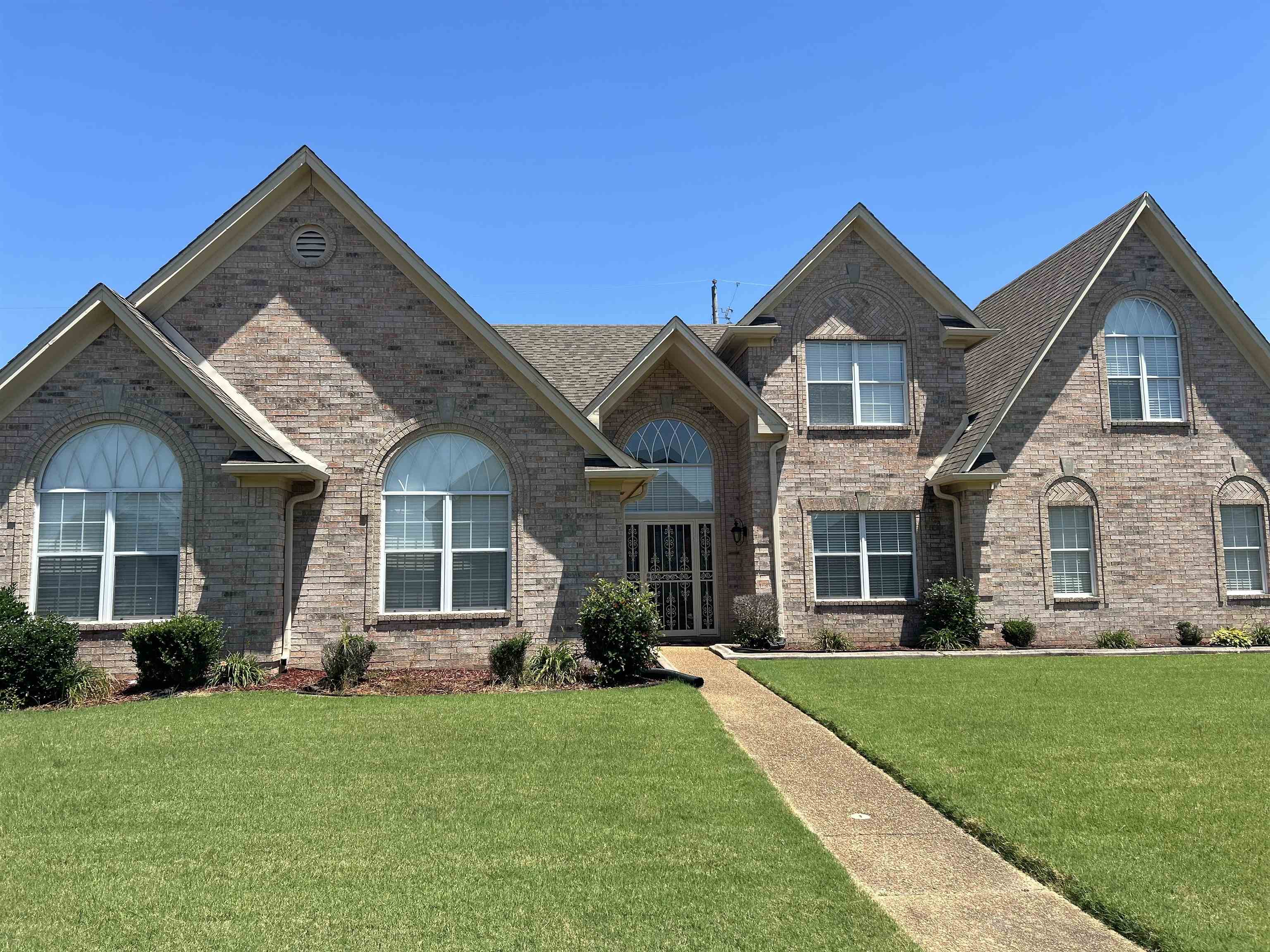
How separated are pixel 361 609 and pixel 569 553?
323 centimetres

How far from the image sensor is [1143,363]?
19484 mm

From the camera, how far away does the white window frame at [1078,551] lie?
61.6 feet

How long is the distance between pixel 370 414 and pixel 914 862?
11.1 metres

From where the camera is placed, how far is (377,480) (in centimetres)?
1465

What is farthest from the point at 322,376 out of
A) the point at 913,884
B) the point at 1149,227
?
the point at 1149,227

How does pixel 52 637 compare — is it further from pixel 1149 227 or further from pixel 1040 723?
pixel 1149 227

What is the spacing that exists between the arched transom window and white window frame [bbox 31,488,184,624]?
854cm

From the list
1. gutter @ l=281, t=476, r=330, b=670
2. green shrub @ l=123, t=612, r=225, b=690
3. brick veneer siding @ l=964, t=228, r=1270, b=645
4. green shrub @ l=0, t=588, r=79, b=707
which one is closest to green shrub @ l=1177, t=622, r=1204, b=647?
brick veneer siding @ l=964, t=228, r=1270, b=645

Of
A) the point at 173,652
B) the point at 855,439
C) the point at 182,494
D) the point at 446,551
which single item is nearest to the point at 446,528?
the point at 446,551

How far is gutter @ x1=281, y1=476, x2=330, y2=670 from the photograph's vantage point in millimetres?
14070

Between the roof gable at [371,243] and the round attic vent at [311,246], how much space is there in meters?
0.50

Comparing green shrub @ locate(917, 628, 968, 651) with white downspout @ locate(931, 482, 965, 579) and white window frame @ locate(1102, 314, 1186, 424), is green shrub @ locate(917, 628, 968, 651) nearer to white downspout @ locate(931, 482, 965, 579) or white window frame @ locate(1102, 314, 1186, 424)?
white downspout @ locate(931, 482, 965, 579)

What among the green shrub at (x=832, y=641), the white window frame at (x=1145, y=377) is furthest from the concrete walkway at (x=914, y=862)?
the white window frame at (x=1145, y=377)

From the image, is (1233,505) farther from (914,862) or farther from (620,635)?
(914,862)
